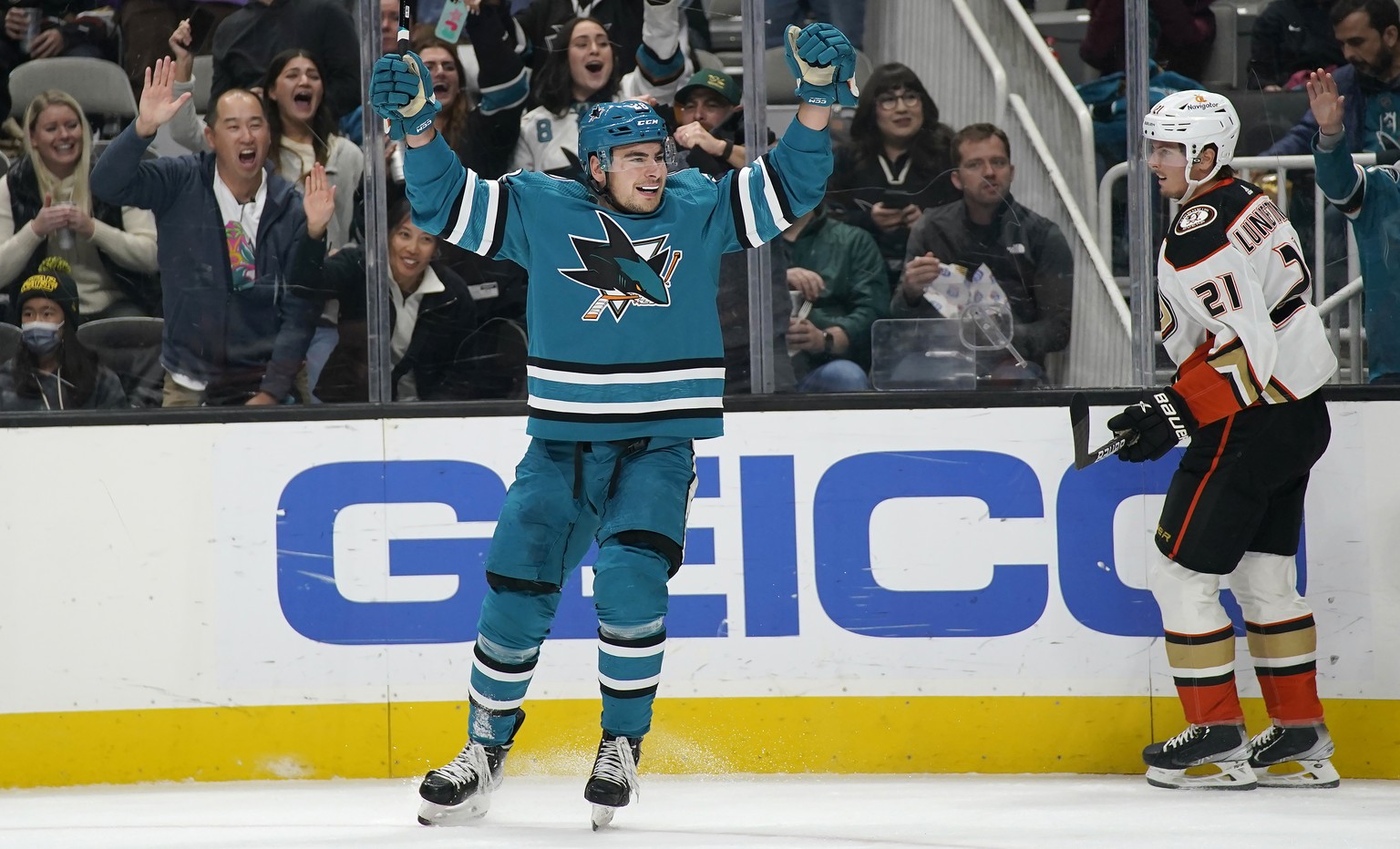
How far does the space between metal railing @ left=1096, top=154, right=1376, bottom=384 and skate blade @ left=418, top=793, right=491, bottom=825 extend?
6.79 ft

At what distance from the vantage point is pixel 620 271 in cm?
292

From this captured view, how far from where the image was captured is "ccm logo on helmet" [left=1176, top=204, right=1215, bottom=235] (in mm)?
3229

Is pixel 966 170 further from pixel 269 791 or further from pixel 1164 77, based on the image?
pixel 269 791

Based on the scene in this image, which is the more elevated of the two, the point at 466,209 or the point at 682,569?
the point at 466,209

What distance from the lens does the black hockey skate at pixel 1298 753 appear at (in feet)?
10.8

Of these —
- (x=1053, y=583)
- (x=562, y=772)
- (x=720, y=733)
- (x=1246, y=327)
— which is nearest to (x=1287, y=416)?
(x=1246, y=327)

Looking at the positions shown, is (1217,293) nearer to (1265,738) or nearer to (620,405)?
(1265,738)

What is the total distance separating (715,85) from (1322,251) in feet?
5.29

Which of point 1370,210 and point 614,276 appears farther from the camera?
point 1370,210

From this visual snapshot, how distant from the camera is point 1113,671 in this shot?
139 inches

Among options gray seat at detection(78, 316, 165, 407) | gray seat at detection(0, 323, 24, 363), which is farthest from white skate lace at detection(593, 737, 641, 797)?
gray seat at detection(0, 323, 24, 363)

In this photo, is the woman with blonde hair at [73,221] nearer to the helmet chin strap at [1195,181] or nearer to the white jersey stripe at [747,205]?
the white jersey stripe at [747,205]

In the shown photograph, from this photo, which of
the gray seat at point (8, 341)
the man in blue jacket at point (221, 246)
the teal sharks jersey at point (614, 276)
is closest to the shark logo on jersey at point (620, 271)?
the teal sharks jersey at point (614, 276)

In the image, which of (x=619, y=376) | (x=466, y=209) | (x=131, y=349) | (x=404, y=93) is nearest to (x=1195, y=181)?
(x=619, y=376)
